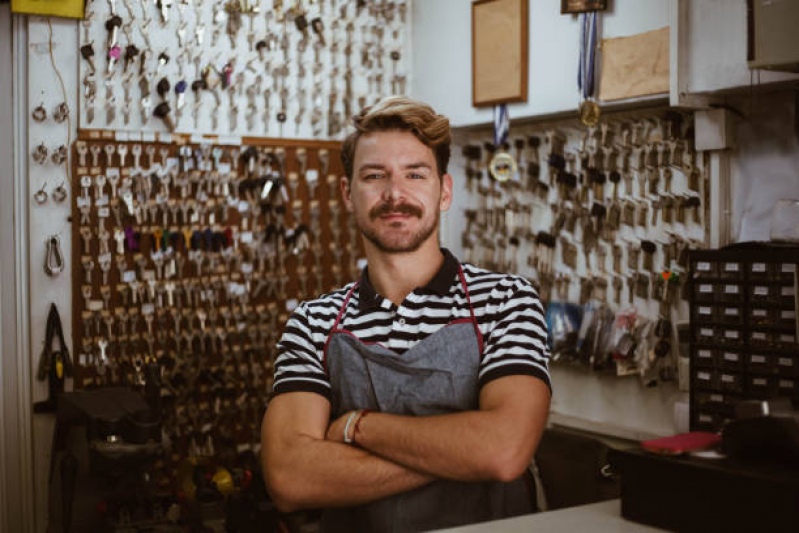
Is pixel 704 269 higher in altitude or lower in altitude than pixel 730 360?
higher

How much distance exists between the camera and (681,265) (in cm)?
402

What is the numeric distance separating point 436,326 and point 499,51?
9.69ft

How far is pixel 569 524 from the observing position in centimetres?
187

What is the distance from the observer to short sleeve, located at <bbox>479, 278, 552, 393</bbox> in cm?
211

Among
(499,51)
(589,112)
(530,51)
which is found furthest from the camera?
(499,51)

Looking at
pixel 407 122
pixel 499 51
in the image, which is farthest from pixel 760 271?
pixel 499 51

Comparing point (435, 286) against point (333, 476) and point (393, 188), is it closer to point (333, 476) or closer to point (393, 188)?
point (393, 188)

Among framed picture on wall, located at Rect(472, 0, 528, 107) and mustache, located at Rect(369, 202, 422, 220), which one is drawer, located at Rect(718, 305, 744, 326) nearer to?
mustache, located at Rect(369, 202, 422, 220)

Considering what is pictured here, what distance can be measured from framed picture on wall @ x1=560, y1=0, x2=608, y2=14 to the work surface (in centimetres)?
292

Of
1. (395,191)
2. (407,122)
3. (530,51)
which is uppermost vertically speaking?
(530,51)

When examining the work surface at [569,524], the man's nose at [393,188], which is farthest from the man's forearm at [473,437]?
the man's nose at [393,188]

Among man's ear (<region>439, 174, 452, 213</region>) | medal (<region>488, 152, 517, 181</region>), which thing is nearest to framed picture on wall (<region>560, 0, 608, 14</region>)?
medal (<region>488, 152, 517, 181</region>)

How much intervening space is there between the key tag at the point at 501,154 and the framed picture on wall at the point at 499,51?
2.9 inches

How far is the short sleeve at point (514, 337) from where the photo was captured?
2.11 metres
